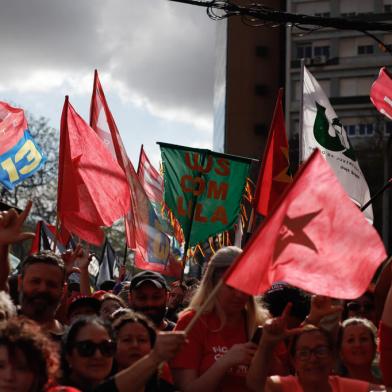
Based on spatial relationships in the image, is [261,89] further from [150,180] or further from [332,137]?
[332,137]

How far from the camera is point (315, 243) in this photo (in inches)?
167

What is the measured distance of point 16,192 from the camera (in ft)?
140

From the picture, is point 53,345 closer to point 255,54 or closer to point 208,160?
point 208,160

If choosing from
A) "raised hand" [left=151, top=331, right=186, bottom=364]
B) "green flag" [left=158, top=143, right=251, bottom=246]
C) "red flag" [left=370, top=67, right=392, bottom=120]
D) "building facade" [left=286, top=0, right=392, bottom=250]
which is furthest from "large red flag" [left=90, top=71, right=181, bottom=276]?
"building facade" [left=286, top=0, right=392, bottom=250]

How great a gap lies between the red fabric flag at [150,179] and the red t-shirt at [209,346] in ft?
26.2

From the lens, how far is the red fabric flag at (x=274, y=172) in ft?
31.4

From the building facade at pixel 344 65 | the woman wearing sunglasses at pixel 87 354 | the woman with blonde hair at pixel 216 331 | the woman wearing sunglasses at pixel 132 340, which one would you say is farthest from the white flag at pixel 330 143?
the building facade at pixel 344 65

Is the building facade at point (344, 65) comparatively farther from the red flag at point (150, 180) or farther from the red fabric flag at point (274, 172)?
the red fabric flag at point (274, 172)

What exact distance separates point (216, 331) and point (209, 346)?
0.08 m

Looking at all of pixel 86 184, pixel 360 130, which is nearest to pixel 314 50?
pixel 360 130

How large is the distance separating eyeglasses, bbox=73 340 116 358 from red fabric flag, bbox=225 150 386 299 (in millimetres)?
728

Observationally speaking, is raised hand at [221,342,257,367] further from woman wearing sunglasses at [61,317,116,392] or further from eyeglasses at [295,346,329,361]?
woman wearing sunglasses at [61,317,116,392]

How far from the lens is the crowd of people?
3850mm

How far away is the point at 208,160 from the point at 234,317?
16.9 ft
